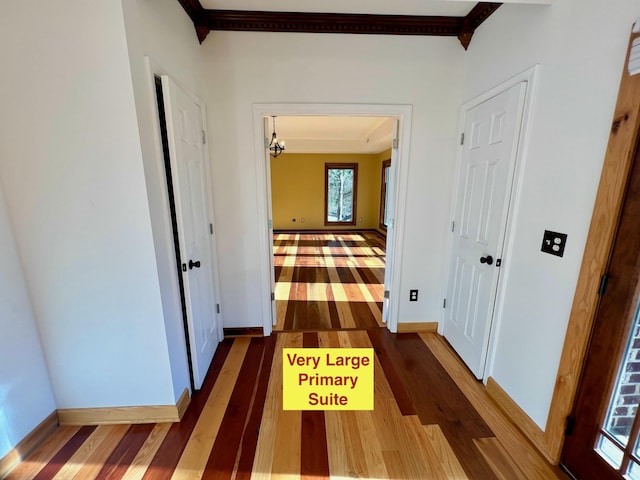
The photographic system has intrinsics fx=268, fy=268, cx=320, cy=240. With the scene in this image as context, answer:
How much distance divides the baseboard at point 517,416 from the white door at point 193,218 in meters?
2.00

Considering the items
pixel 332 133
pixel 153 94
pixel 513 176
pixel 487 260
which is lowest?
pixel 487 260

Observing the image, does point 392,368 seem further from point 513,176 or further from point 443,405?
point 513,176

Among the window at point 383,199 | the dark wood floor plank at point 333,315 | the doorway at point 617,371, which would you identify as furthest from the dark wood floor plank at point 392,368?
the window at point 383,199

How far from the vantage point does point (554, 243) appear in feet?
4.46

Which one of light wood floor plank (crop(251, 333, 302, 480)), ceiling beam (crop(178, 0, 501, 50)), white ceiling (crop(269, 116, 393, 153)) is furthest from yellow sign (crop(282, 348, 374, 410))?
white ceiling (crop(269, 116, 393, 153))

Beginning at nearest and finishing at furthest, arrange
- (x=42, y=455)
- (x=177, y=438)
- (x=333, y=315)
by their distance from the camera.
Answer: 1. (x=42, y=455)
2. (x=177, y=438)
3. (x=333, y=315)

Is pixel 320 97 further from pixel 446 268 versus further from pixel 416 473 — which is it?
pixel 416 473

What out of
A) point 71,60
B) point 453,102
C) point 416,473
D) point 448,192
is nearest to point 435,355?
point 416,473

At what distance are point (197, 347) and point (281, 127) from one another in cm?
451

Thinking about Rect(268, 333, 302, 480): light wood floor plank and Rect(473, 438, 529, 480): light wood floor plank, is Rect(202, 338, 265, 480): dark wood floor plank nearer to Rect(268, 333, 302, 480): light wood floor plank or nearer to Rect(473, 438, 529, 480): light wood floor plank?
Rect(268, 333, 302, 480): light wood floor plank

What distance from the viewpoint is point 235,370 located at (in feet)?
6.77

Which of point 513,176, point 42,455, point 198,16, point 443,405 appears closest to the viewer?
point 42,455

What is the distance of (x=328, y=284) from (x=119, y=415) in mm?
2600

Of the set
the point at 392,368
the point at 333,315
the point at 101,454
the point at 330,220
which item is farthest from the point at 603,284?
the point at 330,220
